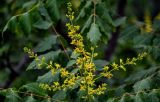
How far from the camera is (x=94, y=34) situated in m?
3.74

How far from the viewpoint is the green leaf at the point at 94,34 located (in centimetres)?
371

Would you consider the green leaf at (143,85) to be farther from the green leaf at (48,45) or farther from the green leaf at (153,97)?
the green leaf at (48,45)

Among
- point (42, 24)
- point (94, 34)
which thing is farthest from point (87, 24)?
point (42, 24)

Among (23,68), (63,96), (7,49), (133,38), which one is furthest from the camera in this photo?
(23,68)

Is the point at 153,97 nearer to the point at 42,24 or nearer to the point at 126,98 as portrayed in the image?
the point at 126,98

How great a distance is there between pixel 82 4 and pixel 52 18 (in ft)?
0.81

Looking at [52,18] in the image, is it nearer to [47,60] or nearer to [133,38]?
[47,60]

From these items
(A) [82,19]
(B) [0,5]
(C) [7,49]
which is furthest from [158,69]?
(B) [0,5]

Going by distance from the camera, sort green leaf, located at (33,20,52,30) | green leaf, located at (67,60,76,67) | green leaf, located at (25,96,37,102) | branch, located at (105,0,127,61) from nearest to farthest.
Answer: green leaf, located at (25,96,37,102) < green leaf, located at (67,60,76,67) < green leaf, located at (33,20,52,30) < branch, located at (105,0,127,61)

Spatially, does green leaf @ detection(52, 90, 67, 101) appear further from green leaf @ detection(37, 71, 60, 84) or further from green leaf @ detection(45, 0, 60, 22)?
green leaf @ detection(45, 0, 60, 22)

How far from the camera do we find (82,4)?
4.10m

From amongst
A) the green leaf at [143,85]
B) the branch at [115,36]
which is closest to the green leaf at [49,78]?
the green leaf at [143,85]

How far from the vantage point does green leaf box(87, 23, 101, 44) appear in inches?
146

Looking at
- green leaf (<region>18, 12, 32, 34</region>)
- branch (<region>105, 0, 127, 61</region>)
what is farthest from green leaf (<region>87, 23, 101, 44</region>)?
branch (<region>105, 0, 127, 61</region>)
